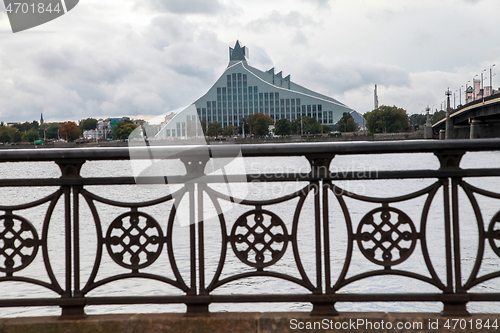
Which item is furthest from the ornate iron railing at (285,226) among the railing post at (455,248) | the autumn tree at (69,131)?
the autumn tree at (69,131)

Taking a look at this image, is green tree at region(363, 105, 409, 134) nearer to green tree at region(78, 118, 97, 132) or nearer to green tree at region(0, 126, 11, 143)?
green tree at region(78, 118, 97, 132)

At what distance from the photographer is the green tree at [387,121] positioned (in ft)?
367

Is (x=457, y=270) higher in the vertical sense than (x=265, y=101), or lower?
lower

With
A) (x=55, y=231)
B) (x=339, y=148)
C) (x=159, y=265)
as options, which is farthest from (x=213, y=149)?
(x=55, y=231)

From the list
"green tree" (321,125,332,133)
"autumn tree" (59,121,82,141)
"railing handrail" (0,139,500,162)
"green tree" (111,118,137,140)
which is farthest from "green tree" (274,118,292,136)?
"railing handrail" (0,139,500,162)

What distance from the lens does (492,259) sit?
331 inches

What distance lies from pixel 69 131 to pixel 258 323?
61.7 metres

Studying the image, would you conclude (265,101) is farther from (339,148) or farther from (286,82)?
(339,148)

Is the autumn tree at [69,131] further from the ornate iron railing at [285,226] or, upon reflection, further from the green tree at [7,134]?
the ornate iron railing at [285,226]

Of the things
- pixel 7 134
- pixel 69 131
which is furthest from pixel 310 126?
pixel 69 131

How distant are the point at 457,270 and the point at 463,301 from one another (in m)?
0.15

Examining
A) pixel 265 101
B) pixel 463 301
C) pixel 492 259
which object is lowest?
pixel 492 259

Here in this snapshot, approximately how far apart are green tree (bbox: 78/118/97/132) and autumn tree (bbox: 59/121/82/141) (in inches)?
33.8

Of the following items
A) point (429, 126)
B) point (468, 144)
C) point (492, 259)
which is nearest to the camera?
point (468, 144)
